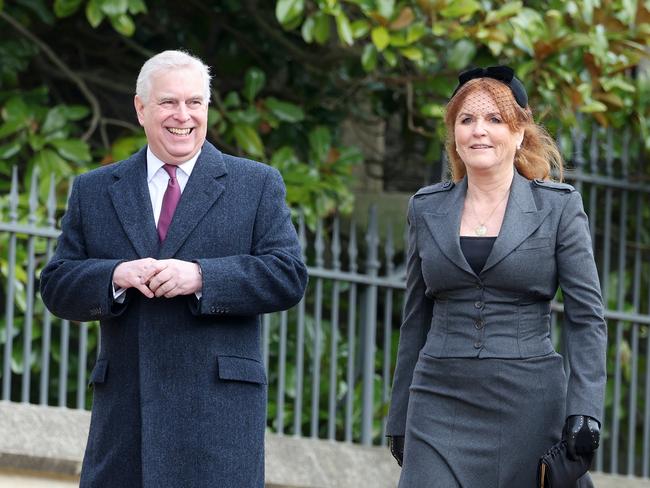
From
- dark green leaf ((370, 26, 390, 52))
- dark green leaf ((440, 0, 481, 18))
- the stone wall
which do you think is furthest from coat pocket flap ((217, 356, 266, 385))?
dark green leaf ((440, 0, 481, 18))

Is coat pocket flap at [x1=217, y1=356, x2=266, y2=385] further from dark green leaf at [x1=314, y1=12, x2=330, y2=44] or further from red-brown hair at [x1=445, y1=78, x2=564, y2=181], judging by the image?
dark green leaf at [x1=314, y1=12, x2=330, y2=44]

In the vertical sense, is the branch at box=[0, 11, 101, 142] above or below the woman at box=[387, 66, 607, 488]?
above

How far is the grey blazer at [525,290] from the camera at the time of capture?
192 inches

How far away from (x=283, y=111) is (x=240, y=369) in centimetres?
348

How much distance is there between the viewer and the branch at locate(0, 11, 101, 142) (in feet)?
26.4

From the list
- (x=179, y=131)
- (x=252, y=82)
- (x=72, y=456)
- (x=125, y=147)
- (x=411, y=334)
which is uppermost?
(x=252, y=82)

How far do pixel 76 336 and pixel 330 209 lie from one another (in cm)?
135

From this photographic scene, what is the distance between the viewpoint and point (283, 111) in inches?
320

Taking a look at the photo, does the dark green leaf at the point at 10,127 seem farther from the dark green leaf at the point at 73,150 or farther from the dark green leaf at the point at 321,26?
the dark green leaf at the point at 321,26

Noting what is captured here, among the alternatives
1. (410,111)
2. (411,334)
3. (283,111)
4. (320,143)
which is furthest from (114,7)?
(411,334)

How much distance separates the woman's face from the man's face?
2.52 feet

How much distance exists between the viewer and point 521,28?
740 cm

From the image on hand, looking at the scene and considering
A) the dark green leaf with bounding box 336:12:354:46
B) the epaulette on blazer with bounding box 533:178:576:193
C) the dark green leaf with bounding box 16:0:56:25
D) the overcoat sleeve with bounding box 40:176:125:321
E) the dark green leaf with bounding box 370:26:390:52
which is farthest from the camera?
the dark green leaf with bounding box 16:0:56:25

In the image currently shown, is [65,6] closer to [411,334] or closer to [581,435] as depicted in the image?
[411,334]
